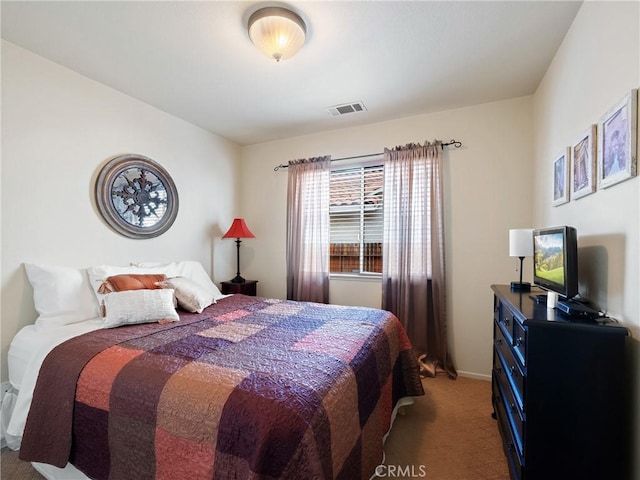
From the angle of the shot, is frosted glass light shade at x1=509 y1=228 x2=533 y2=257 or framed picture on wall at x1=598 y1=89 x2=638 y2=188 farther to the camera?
frosted glass light shade at x1=509 y1=228 x2=533 y2=257

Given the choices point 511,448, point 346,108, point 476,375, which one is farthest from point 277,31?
point 476,375

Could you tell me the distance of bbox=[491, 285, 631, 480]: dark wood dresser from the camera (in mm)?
1089

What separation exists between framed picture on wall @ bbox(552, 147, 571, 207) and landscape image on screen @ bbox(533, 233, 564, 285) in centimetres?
34

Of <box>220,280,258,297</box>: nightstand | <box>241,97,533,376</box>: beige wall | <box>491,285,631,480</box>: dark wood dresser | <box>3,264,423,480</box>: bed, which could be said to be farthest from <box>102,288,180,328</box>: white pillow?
<box>491,285,631,480</box>: dark wood dresser

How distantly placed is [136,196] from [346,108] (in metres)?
2.18

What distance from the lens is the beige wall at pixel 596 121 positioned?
1115 mm

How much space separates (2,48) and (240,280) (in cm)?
268

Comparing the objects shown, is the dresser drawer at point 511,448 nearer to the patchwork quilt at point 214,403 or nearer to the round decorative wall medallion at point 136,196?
the patchwork quilt at point 214,403

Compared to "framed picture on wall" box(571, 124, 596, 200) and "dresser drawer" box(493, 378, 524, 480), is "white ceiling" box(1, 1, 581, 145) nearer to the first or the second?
"framed picture on wall" box(571, 124, 596, 200)

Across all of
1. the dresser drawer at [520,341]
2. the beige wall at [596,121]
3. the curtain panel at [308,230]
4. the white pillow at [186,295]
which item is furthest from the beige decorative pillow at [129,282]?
the beige wall at [596,121]

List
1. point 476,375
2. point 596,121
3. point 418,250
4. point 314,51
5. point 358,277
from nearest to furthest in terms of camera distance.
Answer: point 596,121 → point 314,51 → point 476,375 → point 418,250 → point 358,277

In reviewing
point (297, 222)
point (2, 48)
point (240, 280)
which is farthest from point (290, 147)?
point (2, 48)

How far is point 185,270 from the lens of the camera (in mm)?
2846

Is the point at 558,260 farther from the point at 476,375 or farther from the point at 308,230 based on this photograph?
the point at 308,230
